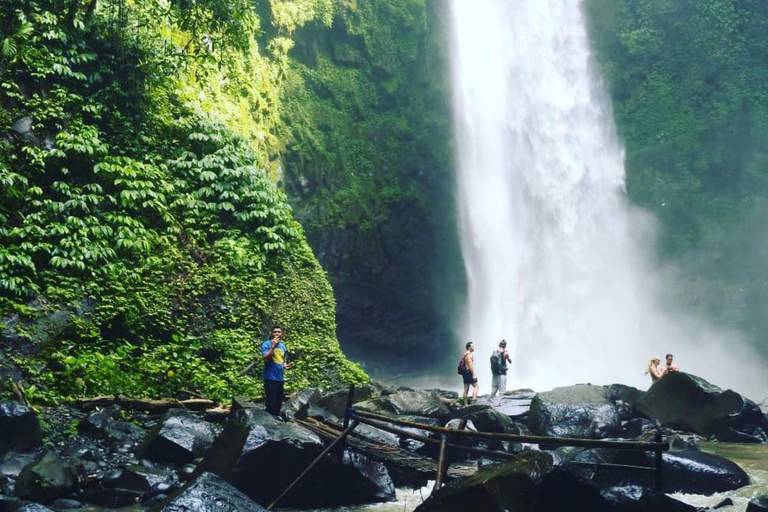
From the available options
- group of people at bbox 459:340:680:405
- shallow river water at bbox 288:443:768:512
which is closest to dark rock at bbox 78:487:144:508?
shallow river water at bbox 288:443:768:512

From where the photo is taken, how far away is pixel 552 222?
78.9ft

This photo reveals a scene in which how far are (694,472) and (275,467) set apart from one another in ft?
15.9

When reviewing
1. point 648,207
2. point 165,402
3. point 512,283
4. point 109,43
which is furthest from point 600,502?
point 648,207

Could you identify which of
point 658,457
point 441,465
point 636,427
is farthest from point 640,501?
point 636,427

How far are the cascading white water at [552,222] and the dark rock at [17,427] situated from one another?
17.1 meters

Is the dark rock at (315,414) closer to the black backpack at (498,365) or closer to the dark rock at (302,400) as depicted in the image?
the dark rock at (302,400)

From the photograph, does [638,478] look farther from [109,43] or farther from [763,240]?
[763,240]

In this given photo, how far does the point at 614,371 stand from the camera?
2380 centimetres

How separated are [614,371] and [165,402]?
18.4 m

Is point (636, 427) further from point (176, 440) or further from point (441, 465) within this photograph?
point (176, 440)

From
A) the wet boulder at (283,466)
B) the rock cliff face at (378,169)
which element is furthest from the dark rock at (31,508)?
the rock cliff face at (378,169)

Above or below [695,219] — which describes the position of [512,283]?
below

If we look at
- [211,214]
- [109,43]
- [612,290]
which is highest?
[612,290]

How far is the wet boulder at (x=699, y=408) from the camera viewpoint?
11633mm
